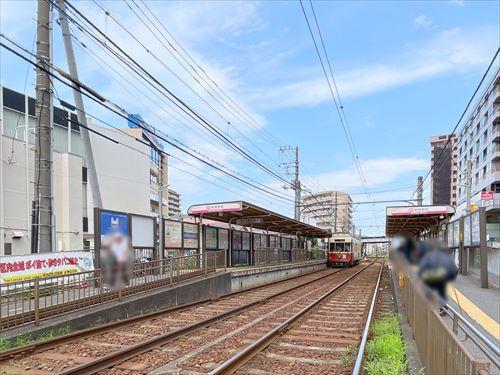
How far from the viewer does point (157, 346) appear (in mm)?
9086

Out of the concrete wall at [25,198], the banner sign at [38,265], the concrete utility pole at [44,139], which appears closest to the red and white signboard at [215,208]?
the banner sign at [38,265]

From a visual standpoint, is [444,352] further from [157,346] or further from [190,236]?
[190,236]

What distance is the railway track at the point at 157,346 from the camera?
7.60 meters

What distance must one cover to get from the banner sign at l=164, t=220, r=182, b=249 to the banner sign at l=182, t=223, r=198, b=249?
18.1 inches

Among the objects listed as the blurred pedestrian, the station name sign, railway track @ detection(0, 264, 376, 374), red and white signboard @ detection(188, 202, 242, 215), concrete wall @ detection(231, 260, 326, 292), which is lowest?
concrete wall @ detection(231, 260, 326, 292)

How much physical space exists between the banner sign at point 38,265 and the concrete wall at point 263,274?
8.47 meters

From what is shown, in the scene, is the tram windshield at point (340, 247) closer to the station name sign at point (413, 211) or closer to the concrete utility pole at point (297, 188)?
the concrete utility pole at point (297, 188)

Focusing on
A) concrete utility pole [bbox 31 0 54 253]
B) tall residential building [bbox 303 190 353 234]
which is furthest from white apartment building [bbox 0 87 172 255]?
concrete utility pole [bbox 31 0 54 253]

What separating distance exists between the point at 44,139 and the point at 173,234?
28.6 ft

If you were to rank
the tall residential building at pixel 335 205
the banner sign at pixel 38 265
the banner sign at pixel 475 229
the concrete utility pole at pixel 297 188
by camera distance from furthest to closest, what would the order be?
the concrete utility pole at pixel 297 188 < the banner sign at pixel 475 229 < the banner sign at pixel 38 265 < the tall residential building at pixel 335 205

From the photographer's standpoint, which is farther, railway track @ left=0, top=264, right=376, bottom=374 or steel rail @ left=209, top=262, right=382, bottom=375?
railway track @ left=0, top=264, right=376, bottom=374

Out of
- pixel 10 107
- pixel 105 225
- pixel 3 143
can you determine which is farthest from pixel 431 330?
pixel 10 107

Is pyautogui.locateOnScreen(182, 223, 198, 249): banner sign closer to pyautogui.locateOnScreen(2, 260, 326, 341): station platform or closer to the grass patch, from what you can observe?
pyautogui.locateOnScreen(2, 260, 326, 341): station platform

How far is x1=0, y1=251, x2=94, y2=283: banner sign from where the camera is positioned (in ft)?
41.4
